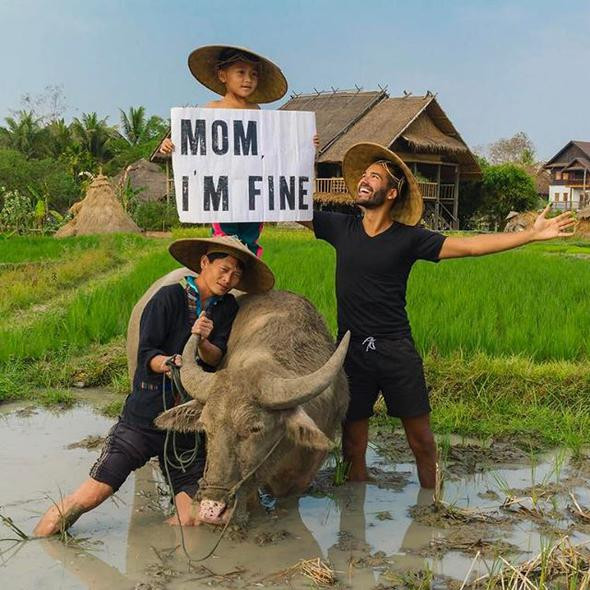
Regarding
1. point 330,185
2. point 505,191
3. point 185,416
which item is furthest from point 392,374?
point 505,191

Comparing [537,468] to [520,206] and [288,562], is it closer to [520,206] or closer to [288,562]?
[288,562]

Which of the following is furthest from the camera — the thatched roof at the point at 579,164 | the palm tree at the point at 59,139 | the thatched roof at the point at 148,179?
the thatched roof at the point at 579,164

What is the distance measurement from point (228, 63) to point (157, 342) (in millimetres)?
1508

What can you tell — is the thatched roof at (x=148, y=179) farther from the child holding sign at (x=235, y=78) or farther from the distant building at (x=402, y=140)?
the child holding sign at (x=235, y=78)

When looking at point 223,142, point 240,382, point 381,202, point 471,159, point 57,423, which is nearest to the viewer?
point 240,382

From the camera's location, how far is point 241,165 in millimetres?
3863

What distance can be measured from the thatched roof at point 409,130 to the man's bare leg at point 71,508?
65.8 feet

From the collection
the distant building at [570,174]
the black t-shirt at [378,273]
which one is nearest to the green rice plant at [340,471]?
the black t-shirt at [378,273]

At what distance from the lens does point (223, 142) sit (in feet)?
12.5

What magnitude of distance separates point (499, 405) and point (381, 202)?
1785 millimetres

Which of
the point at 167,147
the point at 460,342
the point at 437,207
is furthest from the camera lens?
the point at 437,207

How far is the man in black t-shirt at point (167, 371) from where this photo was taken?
310 centimetres

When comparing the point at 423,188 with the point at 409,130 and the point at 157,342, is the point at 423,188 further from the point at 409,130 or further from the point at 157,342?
the point at 157,342

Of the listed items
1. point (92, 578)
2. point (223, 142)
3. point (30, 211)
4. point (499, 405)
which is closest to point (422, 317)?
point (499, 405)
